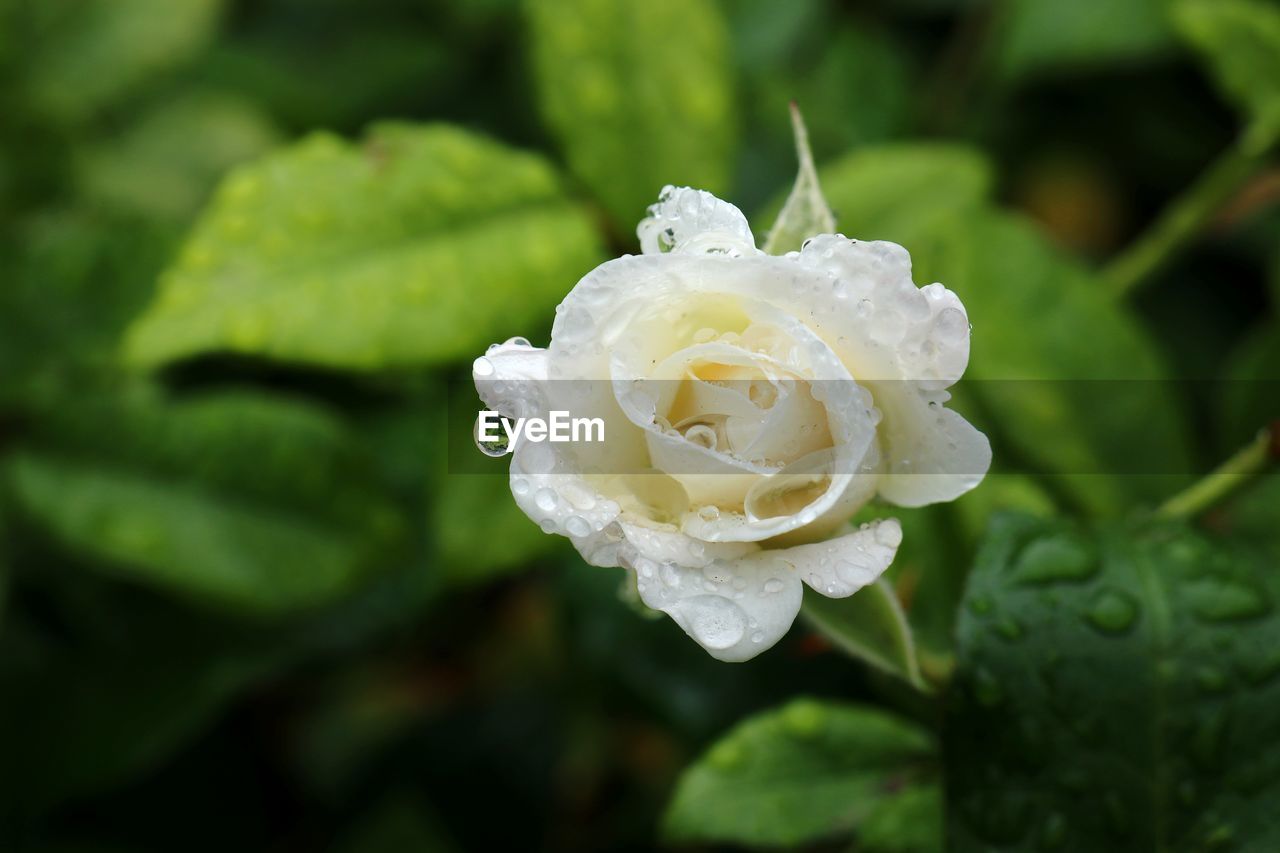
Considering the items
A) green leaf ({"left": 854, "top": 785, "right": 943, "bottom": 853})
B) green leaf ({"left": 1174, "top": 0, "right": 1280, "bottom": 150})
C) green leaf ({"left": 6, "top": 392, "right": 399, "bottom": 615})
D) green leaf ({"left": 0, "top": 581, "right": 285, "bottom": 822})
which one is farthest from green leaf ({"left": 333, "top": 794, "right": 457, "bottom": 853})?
green leaf ({"left": 1174, "top": 0, "right": 1280, "bottom": 150})

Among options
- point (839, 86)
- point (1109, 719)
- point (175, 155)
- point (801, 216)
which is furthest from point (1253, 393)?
point (175, 155)

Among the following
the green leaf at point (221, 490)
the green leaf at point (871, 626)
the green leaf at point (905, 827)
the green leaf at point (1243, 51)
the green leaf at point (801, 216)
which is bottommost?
the green leaf at point (221, 490)

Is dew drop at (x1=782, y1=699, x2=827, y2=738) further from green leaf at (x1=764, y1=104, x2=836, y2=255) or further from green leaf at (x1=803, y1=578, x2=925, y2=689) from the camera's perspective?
green leaf at (x1=764, y1=104, x2=836, y2=255)

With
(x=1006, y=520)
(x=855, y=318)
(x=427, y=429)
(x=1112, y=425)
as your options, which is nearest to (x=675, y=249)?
(x=855, y=318)

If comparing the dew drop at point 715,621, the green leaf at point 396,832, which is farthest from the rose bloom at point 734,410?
the green leaf at point 396,832

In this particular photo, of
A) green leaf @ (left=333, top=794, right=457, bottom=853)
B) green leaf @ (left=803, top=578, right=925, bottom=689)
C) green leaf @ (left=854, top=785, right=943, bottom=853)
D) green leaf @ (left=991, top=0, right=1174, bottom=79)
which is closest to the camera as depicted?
green leaf @ (left=803, top=578, right=925, bottom=689)

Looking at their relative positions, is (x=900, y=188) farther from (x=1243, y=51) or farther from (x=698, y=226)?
(x=698, y=226)

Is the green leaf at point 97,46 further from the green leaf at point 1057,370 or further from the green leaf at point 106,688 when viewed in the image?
the green leaf at point 1057,370
